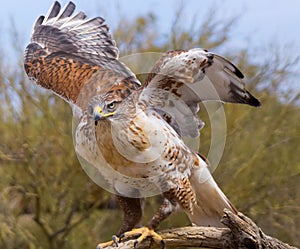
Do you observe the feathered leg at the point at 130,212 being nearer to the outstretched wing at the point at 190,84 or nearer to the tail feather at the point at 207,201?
the tail feather at the point at 207,201

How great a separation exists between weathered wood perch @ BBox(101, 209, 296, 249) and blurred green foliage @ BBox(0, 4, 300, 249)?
16.6 ft

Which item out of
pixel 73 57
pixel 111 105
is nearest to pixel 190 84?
pixel 111 105

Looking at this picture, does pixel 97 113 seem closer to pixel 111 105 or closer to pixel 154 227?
pixel 111 105

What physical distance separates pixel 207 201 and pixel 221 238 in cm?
59

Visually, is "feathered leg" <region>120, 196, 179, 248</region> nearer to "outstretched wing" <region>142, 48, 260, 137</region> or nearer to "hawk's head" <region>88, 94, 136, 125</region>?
"outstretched wing" <region>142, 48, 260, 137</region>

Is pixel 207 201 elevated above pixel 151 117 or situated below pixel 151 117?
below

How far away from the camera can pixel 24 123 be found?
10.0m

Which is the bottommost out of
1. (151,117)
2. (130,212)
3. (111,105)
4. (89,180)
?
(89,180)

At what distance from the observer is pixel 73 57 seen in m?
5.48

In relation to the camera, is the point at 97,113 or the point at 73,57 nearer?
the point at 97,113

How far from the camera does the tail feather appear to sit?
15.6 ft

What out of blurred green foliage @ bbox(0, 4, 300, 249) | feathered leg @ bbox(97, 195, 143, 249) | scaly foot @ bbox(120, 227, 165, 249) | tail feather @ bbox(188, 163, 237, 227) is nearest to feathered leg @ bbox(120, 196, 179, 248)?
scaly foot @ bbox(120, 227, 165, 249)

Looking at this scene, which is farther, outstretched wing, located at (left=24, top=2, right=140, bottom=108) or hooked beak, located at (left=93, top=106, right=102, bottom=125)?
outstretched wing, located at (left=24, top=2, right=140, bottom=108)

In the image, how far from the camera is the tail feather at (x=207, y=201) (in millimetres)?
4766
